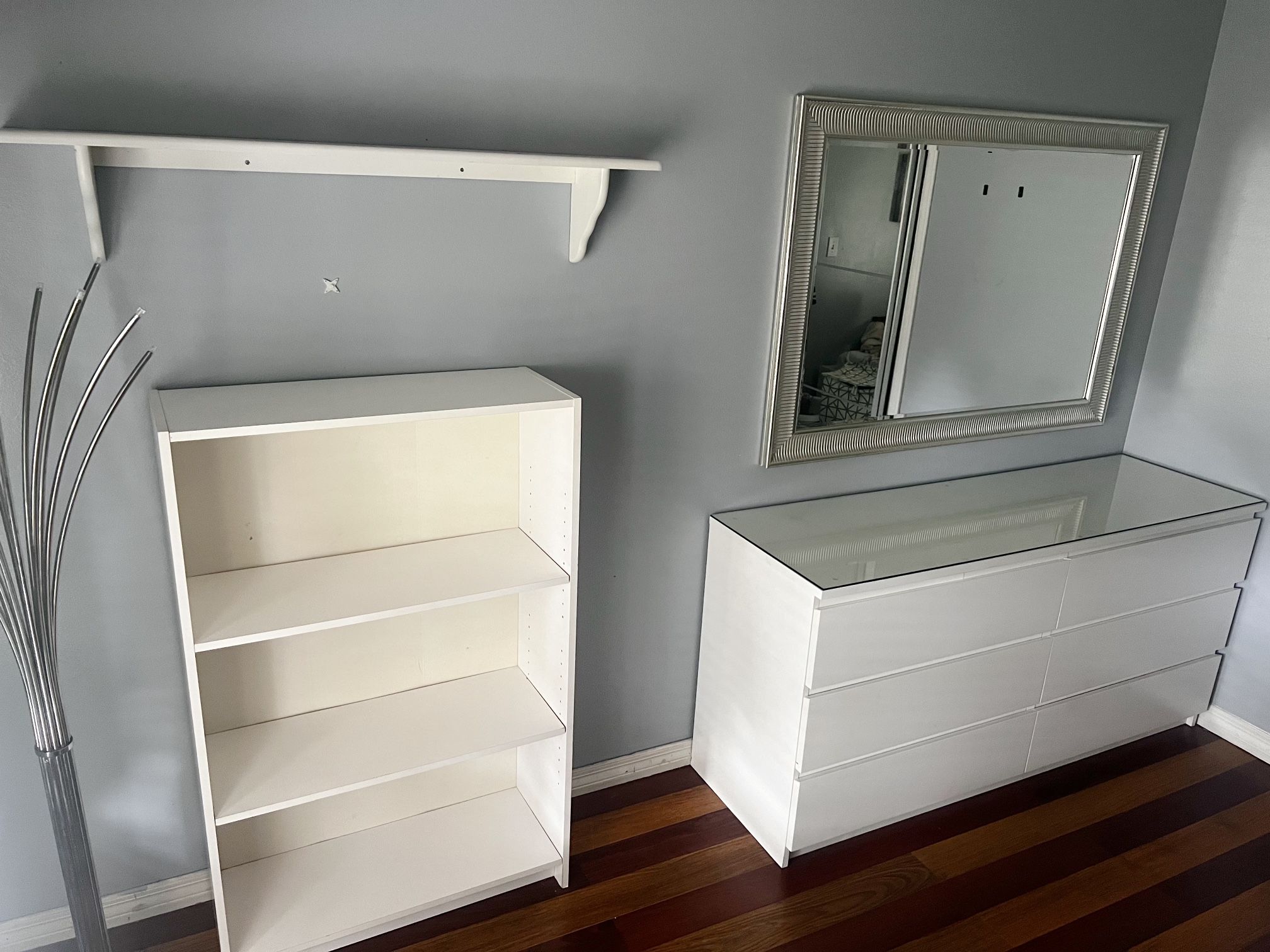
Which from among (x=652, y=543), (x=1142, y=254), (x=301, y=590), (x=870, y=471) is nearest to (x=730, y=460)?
(x=652, y=543)

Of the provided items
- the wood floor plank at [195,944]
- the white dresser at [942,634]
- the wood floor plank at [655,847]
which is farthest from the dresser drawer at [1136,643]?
the wood floor plank at [195,944]

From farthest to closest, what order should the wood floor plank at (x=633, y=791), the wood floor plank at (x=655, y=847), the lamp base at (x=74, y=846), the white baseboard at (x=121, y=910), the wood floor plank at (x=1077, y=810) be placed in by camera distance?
the wood floor plank at (x=633, y=791), the wood floor plank at (x=1077, y=810), the wood floor plank at (x=655, y=847), the white baseboard at (x=121, y=910), the lamp base at (x=74, y=846)

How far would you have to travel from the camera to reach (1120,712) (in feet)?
9.16

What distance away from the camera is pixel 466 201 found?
1939 millimetres

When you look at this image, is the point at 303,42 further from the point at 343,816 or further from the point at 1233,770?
the point at 1233,770

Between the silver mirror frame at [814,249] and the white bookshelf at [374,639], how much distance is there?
27.2 inches

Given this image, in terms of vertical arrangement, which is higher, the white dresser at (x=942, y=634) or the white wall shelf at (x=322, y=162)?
the white wall shelf at (x=322, y=162)

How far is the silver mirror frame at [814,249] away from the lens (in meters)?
2.21

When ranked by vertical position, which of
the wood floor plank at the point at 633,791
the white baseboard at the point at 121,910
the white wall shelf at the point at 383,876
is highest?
the white wall shelf at the point at 383,876

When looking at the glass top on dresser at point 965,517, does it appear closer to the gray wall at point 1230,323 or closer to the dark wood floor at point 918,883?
the gray wall at point 1230,323

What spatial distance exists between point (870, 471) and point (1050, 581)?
0.54 metres

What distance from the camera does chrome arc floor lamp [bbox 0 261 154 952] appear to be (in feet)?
4.66

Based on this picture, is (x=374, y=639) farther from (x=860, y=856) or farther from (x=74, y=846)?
(x=860, y=856)

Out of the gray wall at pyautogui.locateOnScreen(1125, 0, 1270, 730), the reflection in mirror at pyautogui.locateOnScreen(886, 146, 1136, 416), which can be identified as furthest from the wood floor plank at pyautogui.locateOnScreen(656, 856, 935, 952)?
the gray wall at pyautogui.locateOnScreen(1125, 0, 1270, 730)
